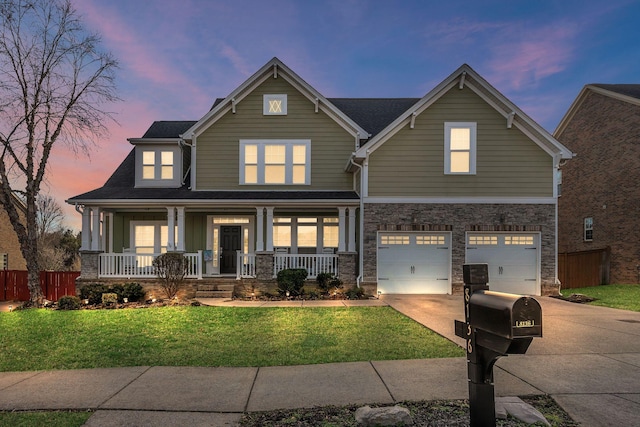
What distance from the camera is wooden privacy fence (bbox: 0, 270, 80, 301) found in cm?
1302

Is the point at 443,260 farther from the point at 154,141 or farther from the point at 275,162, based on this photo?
the point at 154,141

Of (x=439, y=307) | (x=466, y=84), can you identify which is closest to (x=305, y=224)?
(x=439, y=307)

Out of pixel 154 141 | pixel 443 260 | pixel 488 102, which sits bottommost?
pixel 443 260

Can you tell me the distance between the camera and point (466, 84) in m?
12.7

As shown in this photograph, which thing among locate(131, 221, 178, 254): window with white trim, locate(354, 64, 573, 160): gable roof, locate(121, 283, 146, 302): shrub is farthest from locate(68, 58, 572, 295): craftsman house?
locate(131, 221, 178, 254): window with white trim

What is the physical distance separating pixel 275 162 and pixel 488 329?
12900 mm

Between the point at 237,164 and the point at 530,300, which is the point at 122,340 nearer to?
the point at 530,300

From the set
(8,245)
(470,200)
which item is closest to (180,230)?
Result: (470,200)

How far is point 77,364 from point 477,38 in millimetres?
37910

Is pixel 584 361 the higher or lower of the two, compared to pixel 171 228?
lower

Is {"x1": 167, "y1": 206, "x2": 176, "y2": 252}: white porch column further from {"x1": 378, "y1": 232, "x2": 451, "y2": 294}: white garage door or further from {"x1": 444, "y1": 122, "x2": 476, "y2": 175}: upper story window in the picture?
{"x1": 444, "y1": 122, "x2": 476, "y2": 175}: upper story window

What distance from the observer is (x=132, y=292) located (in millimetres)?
11688

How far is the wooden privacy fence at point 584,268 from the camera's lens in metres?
14.9

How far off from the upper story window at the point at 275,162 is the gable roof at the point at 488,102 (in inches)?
110
